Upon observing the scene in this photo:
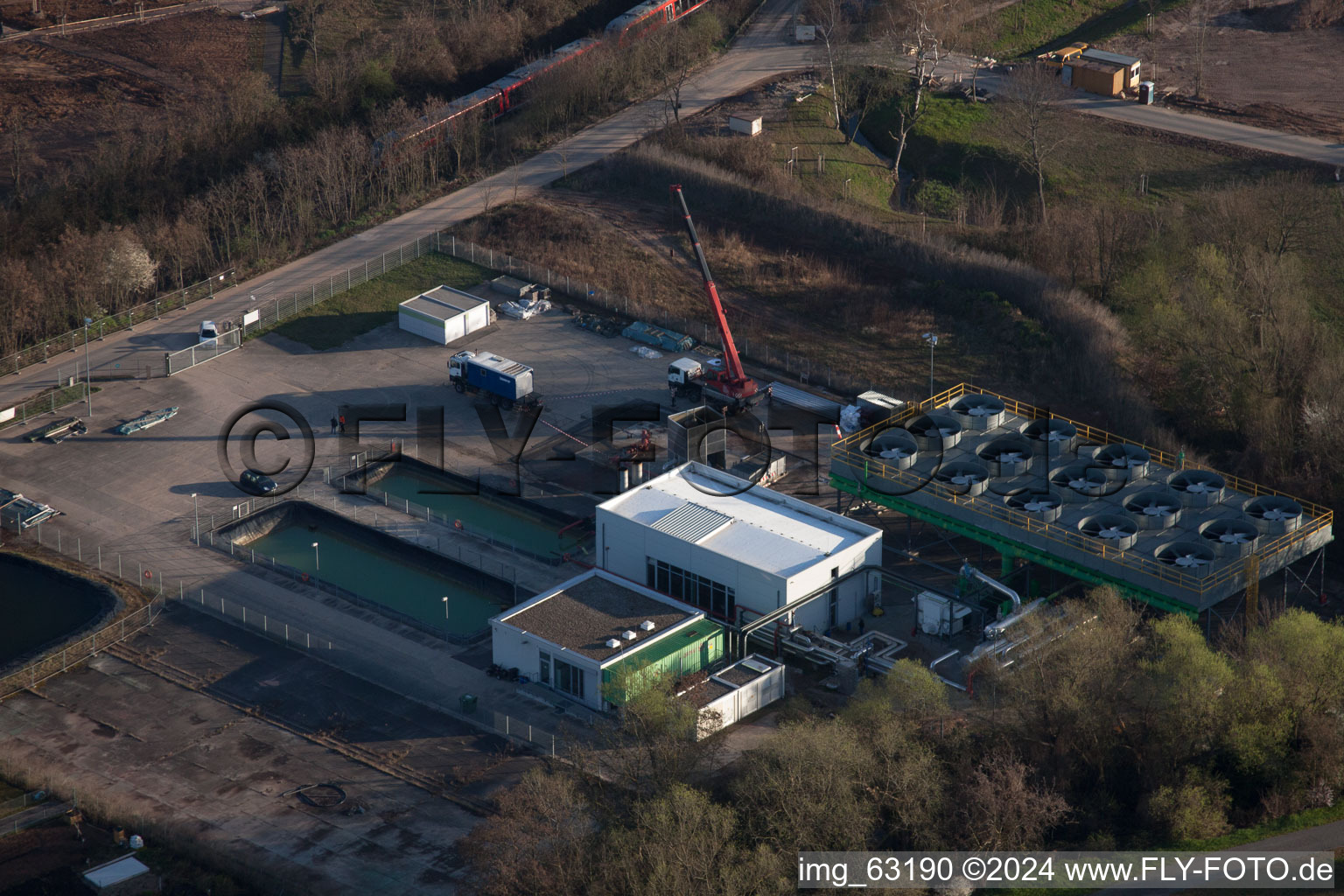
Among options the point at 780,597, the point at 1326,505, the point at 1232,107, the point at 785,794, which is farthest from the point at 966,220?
the point at 785,794

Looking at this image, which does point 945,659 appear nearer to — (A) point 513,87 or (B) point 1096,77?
(A) point 513,87

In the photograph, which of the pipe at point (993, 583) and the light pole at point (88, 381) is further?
the light pole at point (88, 381)

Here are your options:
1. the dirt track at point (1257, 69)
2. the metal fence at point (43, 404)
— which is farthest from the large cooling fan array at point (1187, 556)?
the dirt track at point (1257, 69)

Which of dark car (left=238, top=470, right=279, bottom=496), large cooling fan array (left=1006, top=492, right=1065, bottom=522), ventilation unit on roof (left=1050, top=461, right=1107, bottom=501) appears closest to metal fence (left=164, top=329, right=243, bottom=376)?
dark car (left=238, top=470, right=279, bottom=496)

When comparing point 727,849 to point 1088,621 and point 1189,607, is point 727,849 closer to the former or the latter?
point 1088,621

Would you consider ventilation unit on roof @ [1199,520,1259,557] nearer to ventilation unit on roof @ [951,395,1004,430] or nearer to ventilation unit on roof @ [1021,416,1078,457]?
ventilation unit on roof @ [1021,416,1078,457]

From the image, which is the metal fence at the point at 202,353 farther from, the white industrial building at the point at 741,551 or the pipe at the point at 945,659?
the pipe at the point at 945,659
